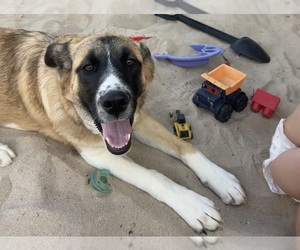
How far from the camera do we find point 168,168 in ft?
7.23

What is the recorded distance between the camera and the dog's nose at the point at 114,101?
1720 mm

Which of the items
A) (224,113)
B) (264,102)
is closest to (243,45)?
(264,102)

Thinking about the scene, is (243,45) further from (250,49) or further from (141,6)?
(141,6)

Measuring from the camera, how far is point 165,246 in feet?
5.95

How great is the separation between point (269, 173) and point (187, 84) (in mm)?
971

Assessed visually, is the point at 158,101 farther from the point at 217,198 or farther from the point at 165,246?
the point at 165,246

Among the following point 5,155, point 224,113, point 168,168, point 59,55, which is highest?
point 59,55

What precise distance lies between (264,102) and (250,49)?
63 centimetres

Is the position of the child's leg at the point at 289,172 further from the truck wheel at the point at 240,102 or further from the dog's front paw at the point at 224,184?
the truck wheel at the point at 240,102

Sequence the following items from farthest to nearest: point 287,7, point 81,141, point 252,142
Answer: point 287,7
point 252,142
point 81,141

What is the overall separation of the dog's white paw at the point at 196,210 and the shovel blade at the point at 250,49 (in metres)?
1.38

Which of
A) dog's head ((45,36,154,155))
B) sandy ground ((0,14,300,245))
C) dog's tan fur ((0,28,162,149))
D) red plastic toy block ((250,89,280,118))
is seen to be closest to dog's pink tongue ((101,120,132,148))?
dog's head ((45,36,154,155))

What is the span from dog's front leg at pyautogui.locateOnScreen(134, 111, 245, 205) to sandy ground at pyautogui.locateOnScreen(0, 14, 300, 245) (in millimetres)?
49

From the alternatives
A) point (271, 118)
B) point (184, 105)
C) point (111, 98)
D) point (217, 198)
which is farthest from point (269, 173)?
point (111, 98)
